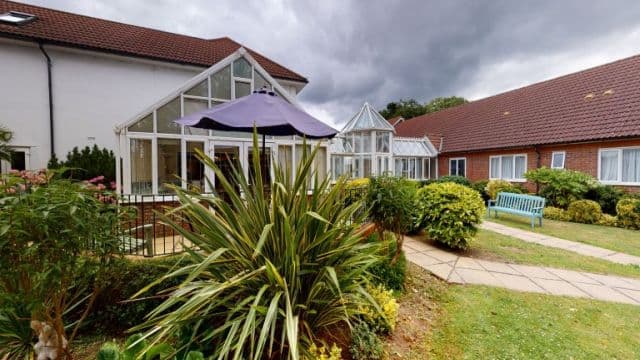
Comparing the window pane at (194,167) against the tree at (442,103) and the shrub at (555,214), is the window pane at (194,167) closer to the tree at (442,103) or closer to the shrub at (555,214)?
the shrub at (555,214)

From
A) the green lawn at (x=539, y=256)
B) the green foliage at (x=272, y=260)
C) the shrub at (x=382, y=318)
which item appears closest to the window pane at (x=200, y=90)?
the green foliage at (x=272, y=260)

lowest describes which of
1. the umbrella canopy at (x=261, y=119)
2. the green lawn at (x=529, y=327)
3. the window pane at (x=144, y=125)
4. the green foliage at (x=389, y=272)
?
the green lawn at (x=529, y=327)

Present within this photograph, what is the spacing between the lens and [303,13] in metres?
8.61

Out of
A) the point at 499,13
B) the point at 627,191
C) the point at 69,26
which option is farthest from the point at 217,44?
the point at 627,191

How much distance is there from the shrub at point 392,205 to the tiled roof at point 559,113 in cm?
1310

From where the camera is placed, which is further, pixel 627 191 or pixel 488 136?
pixel 488 136

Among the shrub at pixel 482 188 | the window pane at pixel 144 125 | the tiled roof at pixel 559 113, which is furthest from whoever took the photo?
the shrub at pixel 482 188

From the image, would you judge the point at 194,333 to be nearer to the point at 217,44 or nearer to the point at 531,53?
the point at 217,44

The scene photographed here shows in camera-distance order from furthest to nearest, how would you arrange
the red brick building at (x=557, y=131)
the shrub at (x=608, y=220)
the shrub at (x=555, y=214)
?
1. the red brick building at (x=557, y=131)
2. the shrub at (x=555, y=214)
3. the shrub at (x=608, y=220)

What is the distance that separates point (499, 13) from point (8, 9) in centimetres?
1809

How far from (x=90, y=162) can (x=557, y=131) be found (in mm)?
21056

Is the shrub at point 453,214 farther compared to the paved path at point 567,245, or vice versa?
the paved path at point 567,245

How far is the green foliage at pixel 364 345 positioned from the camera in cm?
253

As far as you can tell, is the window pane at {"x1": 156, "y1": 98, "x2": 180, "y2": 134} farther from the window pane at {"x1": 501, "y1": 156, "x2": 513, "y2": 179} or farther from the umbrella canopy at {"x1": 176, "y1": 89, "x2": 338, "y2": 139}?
the window pane at {"x1": 501, "y1": 156, "x2": 513, "y2": 179}
